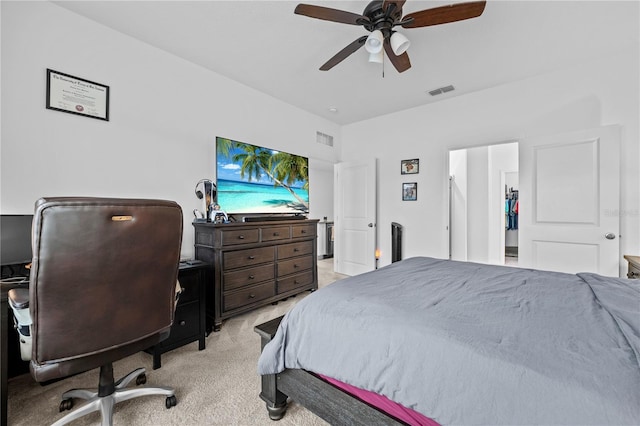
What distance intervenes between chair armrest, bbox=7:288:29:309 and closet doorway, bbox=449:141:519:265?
17.3 ft

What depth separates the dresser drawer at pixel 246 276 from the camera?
2750 millimetres

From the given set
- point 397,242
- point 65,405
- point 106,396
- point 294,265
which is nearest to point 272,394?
point 106,396

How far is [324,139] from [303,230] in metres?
1.98

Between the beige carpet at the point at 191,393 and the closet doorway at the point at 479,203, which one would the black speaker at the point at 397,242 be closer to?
the closet doorway at the point at 479,203

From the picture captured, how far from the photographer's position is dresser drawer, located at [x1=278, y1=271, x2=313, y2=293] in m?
3.33

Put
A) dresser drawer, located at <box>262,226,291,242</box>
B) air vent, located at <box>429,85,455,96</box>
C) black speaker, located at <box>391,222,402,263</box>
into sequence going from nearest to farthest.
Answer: dresser drawer, located at <box>262,226,291,242</box>
air vent, located at <box>429,85,455,96</box>
black speaker, located at <box>391,222,402,263</box>

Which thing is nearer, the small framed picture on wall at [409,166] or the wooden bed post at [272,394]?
the wooden bed post at [272,394]

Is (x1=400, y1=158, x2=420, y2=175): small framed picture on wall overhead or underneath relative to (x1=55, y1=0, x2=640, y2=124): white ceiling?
underneath

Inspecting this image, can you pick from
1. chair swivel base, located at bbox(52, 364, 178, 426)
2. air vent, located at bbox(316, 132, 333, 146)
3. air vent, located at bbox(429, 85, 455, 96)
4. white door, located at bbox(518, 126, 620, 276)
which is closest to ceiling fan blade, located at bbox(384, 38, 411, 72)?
air vent, located at bbox(429, 85, 455, 96)

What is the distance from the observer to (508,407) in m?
0.79

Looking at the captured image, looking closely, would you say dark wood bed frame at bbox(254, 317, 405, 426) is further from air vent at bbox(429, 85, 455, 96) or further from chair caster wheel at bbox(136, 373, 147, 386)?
air vent at bbox(429, 85, 455, 96)

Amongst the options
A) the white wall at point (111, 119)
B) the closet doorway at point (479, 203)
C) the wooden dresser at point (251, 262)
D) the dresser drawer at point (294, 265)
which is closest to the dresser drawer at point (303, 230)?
the wooden dresser at point (251, 262)

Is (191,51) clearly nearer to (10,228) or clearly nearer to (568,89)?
(10,228)

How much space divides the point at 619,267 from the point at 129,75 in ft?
16.9
